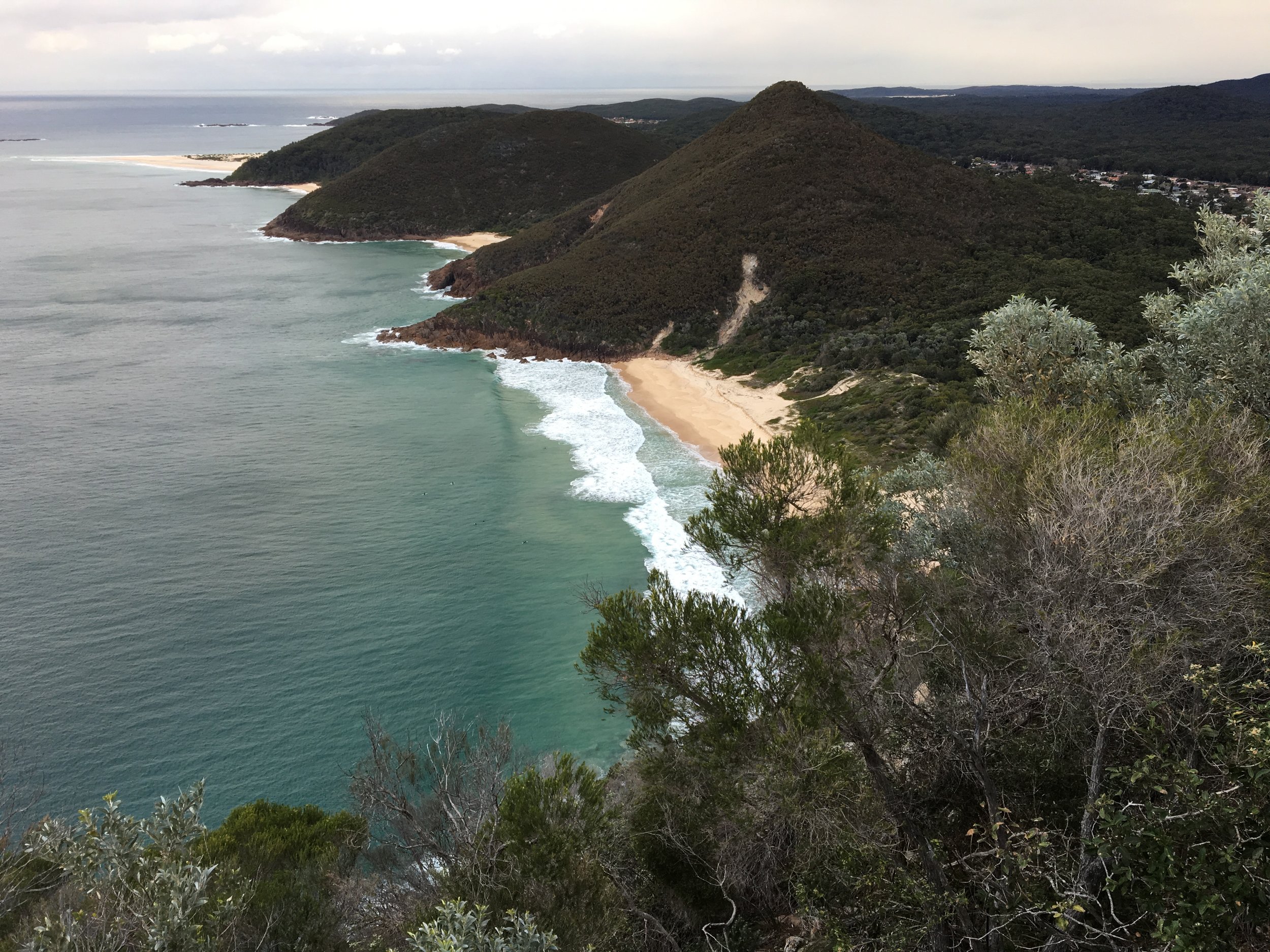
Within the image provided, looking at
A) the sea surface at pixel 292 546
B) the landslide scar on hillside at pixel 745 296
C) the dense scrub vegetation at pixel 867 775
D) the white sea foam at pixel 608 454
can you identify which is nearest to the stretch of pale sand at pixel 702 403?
the sea surface at pixel 292 546

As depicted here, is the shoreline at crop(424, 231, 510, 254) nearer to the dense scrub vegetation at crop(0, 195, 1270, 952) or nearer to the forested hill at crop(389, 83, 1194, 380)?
the forested hill at crop(389, 83, 1194, 380)

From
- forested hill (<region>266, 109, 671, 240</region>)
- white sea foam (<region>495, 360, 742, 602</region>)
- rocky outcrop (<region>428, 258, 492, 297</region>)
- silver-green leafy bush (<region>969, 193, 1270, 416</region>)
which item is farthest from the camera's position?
forested hill (<region>266, 109, 671, 240</region>)

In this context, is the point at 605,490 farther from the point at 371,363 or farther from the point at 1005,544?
the point at 371,363

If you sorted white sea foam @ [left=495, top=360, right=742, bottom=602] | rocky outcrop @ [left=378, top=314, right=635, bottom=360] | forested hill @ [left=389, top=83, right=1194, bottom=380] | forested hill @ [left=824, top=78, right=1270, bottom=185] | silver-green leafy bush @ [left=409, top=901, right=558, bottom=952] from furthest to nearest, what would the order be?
forested hill @ [left=824, top=78, right=1270, bottom=185]
rocky outcrop @ [left=378, top=314, right=635, bottom=360]
forested hill @ [left=389, top=83, right=1194, bottom=380]
white sea foam @ [left=495, top=360, right=742, bottom=602]
silver-green leafy bush @ [left=409, top=901, right=558, bottom=952]

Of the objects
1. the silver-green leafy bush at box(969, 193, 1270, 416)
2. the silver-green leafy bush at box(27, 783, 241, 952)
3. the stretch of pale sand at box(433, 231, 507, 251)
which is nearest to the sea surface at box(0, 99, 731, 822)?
the silver-green leafy bush at box(27, 783, 241, 952)

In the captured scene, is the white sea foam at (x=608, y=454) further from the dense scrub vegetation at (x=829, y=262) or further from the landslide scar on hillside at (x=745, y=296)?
the landslide scar on hillside at (x=745, y=296)

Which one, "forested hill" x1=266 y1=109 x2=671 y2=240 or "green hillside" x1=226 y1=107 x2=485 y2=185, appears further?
"green hillside" x1=226 y1=107 x2=485 y2=185

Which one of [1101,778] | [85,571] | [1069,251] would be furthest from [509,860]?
[1069,251]
